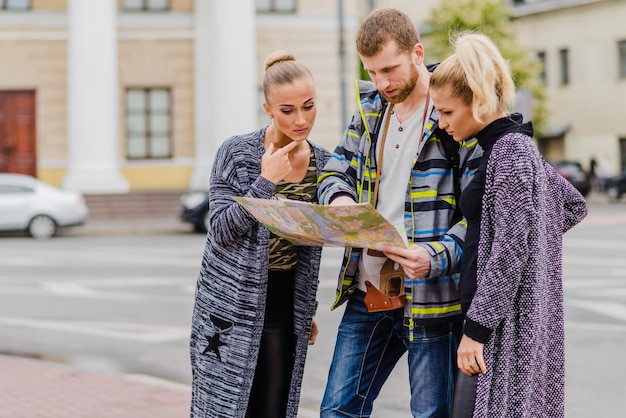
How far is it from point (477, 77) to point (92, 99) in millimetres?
27613

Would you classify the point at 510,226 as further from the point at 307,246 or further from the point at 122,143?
the point at 122,143

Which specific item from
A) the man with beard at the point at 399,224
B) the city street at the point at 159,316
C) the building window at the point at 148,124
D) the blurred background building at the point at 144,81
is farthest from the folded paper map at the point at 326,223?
the building window at the point at 148,124

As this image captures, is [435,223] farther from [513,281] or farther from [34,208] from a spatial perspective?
[34,208]

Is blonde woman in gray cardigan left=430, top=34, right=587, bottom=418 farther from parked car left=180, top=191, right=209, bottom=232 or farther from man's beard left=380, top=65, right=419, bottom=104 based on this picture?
parked car left=180, top=191, right=209, bottom=232

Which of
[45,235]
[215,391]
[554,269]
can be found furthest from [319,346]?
[45,235]

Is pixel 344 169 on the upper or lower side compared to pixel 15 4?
lower

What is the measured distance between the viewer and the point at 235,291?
383 centimetres

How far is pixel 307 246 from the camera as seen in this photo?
3.93 metres

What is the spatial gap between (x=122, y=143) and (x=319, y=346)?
23235 millimetres

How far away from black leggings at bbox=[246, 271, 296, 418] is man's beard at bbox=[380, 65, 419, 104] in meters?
0.77

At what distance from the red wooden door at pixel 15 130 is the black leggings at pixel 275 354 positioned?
92.6 feet

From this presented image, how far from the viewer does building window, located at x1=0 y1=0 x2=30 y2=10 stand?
101 feet

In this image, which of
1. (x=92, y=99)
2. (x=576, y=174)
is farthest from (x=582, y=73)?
(x=92, y=99)

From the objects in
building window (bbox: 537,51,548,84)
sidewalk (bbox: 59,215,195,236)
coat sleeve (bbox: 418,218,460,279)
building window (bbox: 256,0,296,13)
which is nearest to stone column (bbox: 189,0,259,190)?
building window (bbox: 256,0,296,13)
